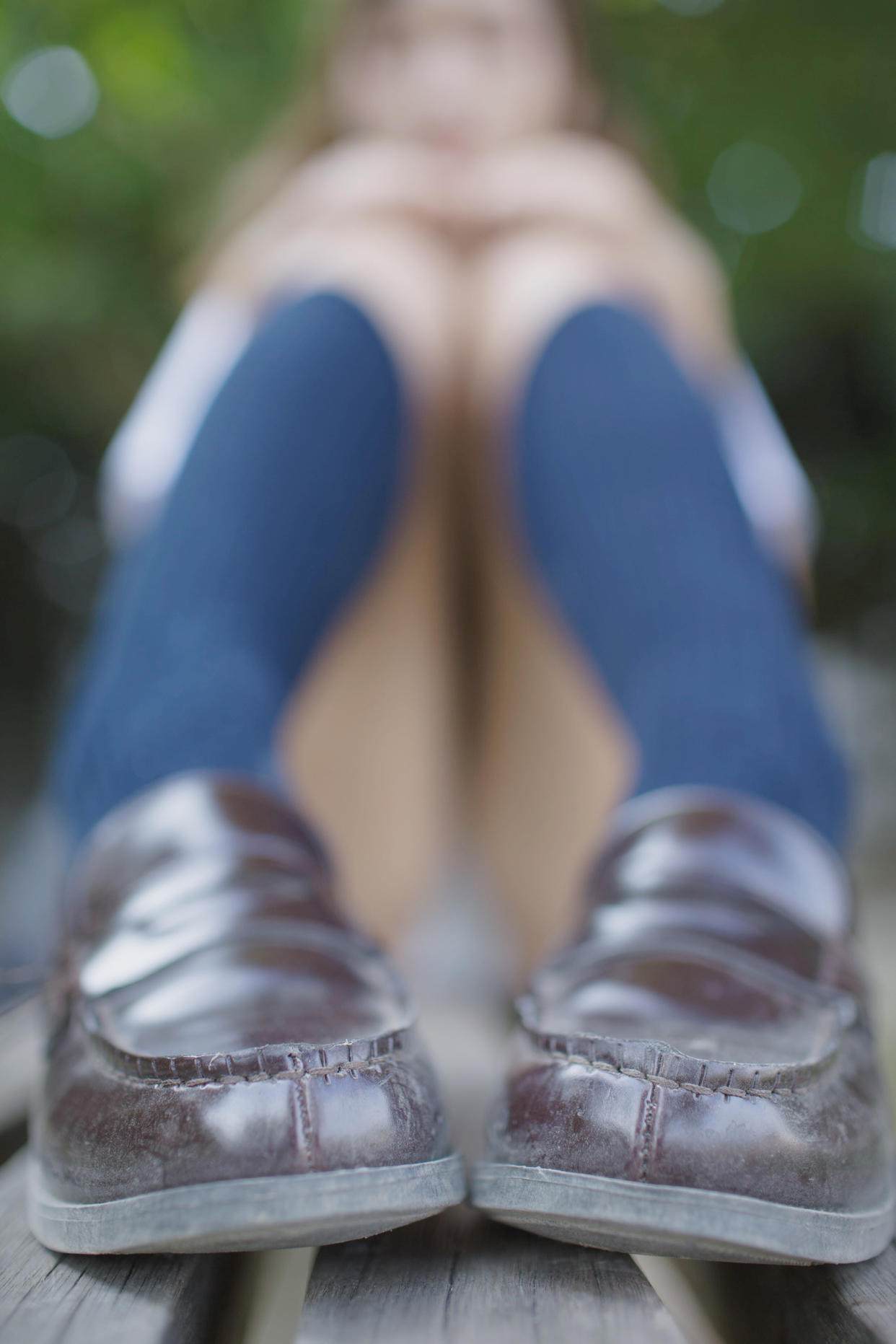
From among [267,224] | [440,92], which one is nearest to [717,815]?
[267,224]

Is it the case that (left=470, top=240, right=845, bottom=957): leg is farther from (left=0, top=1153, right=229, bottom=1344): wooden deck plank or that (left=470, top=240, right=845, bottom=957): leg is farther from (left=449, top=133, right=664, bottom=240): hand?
(left=0, top=1153, right=229, bottom=1344): wooden deck plank

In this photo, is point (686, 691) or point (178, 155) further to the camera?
point (178, 155)

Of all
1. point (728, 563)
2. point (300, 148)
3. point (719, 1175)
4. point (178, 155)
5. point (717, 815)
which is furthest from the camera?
point (178, 155)

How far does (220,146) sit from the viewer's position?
1.78 metres

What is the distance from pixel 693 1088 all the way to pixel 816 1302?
0.07 metres

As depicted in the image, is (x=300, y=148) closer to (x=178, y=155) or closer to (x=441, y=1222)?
(x=178, y=155)

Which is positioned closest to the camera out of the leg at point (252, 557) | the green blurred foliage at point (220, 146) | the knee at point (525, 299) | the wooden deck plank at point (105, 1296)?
the wooden deck plank at point (105, 1296)

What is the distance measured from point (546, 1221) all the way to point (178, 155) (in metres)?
1.87

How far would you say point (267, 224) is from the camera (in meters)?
0.93

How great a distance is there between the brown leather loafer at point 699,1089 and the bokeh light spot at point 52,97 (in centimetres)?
189

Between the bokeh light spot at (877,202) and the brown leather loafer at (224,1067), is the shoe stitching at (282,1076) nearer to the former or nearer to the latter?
the brown leather loafer at (224,1067)

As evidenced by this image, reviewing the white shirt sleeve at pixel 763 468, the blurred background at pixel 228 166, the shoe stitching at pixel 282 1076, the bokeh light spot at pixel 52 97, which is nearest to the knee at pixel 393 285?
the white shirt sleeve at pixel 763 468

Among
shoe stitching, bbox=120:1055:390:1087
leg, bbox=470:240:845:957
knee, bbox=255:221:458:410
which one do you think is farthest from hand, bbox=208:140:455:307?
shoe stitching, bbox=120:1055:390:1087

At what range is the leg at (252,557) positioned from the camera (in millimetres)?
498
